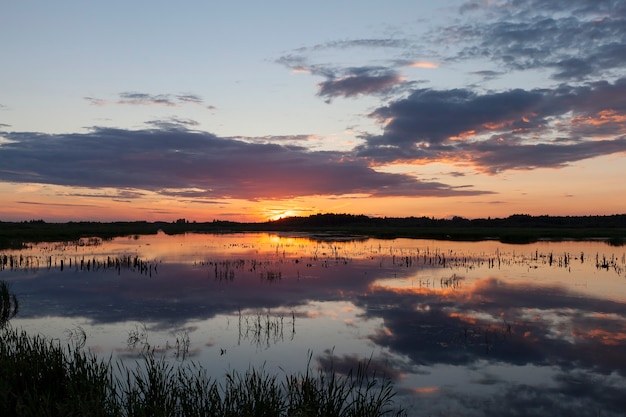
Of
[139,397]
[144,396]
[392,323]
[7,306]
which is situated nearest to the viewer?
[139,397]

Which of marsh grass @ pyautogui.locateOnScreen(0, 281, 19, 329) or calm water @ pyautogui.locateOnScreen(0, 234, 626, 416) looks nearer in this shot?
calm water @ pyautogui.locateOnScreen(0, 234, 626, 416)

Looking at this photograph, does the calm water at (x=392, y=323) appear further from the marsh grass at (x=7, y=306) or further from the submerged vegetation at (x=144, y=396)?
the submerged vegetation at (x=144, y=396)

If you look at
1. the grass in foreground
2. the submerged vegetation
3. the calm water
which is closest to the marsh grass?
the calm water

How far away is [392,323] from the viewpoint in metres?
15.2

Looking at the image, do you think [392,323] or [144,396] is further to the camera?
[392,323]

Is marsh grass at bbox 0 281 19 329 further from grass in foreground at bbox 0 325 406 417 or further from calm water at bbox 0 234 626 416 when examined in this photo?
grass in foreground at bbox 0 325 406 417

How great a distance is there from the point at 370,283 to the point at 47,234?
50.3 m

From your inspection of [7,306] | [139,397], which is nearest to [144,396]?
[139,397]

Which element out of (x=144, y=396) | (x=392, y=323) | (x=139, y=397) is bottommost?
(x=392, y=323)

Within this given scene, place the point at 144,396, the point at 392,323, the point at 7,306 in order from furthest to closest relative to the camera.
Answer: the point at 7,306 → the point at 392,323 → the point at 144,396

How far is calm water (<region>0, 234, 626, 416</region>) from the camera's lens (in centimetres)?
1008

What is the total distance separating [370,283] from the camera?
23.1m

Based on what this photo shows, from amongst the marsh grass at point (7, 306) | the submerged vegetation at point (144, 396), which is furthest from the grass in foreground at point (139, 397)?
the marsh grass at point (7, 306)

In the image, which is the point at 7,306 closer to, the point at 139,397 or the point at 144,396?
the point at 144,396
